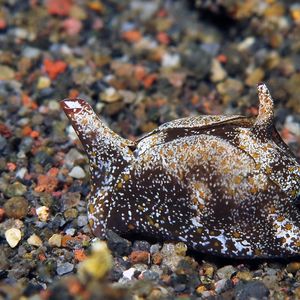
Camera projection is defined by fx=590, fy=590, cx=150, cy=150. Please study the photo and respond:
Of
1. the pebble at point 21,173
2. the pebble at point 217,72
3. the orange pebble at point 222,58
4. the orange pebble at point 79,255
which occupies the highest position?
the orange pebble at point 222,58

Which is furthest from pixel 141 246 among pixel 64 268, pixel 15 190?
pixel 15 190

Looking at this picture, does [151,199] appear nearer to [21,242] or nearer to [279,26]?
[21,242]

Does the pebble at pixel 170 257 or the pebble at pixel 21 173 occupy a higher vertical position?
the pebble at pixel 170 257

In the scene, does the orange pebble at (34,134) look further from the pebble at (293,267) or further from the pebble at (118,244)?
the pebble at (293,267)

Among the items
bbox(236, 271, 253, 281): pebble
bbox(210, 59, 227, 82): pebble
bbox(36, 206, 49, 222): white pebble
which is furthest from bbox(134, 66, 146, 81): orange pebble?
bbox(236, 271, 253, 281): pebble

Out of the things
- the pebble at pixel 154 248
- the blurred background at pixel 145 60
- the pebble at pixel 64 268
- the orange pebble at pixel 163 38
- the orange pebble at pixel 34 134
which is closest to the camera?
the pebble at pixel 64 268

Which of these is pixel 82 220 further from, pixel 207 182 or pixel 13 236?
pixel 207 182

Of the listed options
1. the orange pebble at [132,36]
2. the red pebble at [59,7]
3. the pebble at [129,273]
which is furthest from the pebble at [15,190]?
the red pebble at [59,7]
